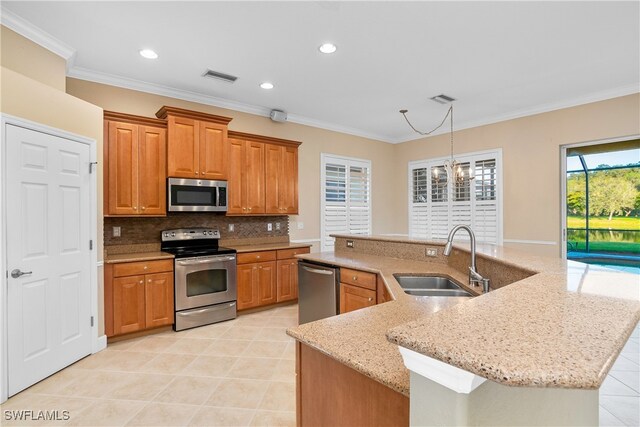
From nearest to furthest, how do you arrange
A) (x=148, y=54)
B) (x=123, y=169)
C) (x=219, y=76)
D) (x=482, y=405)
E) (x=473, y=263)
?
(x=482, y=405) → (x=473, y=263) → (x=148, y=54) → (x=123, y=169) → (x=219, y=76)

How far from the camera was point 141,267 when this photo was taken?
11.1 ft

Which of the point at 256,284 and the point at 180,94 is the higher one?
the point at 180,94

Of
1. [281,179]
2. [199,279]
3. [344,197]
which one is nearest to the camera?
[199,279]

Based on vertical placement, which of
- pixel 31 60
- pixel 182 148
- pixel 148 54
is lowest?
pixel 182 148

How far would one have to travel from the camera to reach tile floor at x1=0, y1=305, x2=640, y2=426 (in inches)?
84.1

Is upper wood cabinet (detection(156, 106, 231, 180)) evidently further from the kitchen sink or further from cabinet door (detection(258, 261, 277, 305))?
the kitchen sink

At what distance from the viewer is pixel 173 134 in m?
3.71

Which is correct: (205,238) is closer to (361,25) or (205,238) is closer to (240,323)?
(240,323)

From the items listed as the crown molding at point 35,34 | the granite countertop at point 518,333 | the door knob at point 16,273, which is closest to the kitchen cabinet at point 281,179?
the crown molding at point 35,34

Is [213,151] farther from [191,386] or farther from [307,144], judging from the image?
[191,386]

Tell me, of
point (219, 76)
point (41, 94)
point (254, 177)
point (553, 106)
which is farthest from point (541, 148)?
point (41, 94)

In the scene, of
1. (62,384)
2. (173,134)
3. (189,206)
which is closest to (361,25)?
A: (173,134)

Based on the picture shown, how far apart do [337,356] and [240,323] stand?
121 inches

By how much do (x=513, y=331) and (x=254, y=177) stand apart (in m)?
4.08
